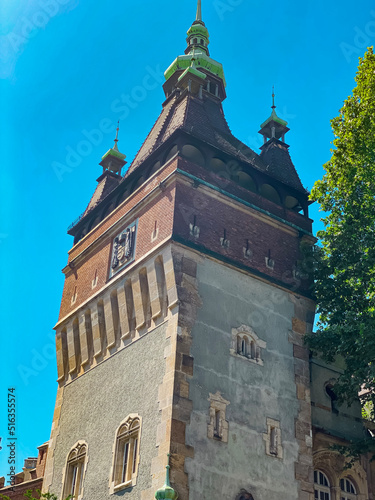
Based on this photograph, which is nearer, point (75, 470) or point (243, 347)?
point (243, 347)

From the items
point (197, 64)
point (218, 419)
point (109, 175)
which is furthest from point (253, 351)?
point (197, 64)

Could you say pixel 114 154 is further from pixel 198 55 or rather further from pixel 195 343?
pixel 195 343

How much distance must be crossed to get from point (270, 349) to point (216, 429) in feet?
13.1

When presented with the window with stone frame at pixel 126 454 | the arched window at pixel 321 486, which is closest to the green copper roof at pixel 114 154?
the window with stone frame at pixel 126 454

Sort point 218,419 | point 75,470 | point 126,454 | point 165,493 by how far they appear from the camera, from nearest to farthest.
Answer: point 165,493 < point 218,419 < point 126,454 < point 75,470

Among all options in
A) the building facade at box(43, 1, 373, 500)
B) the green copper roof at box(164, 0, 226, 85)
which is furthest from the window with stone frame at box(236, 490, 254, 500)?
the green copper roof at box(164, 0, 226, 85)

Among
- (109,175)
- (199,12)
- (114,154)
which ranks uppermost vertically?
(199,12)

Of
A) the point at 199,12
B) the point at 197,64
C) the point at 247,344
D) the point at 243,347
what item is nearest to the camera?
Answer: the point at 243,347

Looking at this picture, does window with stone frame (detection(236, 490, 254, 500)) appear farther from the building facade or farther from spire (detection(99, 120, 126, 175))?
spire (detection(99, 120, 126, 175))

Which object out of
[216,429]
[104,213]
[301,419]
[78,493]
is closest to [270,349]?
[301,419]

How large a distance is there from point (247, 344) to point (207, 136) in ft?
27.4

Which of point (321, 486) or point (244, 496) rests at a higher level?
point (321, 486)

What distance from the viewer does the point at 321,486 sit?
79.1 feet

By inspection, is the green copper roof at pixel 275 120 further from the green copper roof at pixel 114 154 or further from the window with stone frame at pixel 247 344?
the window with stone frame at pixel 247 344
